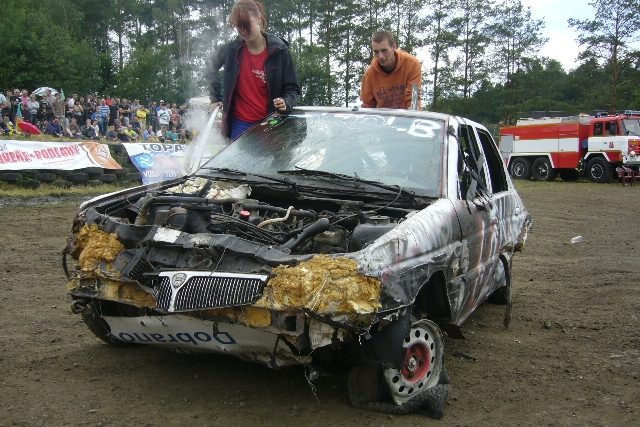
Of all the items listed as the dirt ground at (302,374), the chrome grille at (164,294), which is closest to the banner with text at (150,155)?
the dirt ground at (302,374)

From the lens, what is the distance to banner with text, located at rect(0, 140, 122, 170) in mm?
13031

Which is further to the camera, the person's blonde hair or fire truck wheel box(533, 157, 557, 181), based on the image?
fire truck wheel box(533, 157, 557, 181)

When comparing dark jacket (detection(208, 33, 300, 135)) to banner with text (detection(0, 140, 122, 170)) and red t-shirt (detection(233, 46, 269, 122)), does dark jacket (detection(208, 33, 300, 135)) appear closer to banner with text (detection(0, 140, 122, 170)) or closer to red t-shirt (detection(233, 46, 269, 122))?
red t-shirt (detection(233, 46, 269, 122))

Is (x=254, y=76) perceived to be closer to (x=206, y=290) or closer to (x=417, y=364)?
(x=206, y=290)

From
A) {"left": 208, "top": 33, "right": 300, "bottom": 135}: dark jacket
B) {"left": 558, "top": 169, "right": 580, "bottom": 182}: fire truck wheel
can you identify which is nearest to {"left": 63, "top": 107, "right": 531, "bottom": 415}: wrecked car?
{"left": 208, "top": 33, "right": 300, "bottom": 135}: dark jacket

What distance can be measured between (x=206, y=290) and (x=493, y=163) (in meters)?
3.22

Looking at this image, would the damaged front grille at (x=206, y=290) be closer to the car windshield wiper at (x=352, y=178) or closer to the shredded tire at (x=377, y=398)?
the shredded tire at (x=377, y=398)

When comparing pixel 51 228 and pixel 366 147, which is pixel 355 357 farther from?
pixel 51 228

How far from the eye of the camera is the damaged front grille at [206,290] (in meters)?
2.76

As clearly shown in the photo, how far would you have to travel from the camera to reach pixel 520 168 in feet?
85.0

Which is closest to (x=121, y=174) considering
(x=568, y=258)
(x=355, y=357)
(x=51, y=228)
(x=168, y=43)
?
(x=51, y=228)

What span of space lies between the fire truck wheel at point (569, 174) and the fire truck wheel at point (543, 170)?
441 millimetres

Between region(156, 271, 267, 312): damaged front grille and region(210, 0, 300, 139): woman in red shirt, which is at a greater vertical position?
region(210, 0, 300, 139): woman in red shirt

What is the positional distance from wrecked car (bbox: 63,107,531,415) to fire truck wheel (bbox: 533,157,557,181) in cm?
2174
